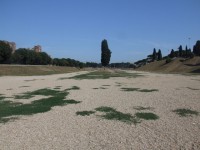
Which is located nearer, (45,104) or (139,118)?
(139,118)

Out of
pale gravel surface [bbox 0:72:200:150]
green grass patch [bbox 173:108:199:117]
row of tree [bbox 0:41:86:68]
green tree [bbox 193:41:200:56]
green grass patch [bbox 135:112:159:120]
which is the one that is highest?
green tree [bbox 193:41:200:56]

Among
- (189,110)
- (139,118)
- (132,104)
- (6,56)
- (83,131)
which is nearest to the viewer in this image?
(83,131)

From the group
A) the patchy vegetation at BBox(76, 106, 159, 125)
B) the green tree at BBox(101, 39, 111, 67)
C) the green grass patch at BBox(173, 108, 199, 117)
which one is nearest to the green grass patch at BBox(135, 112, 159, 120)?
the patchy vegetation at BBox(76, 106, 159, 125)

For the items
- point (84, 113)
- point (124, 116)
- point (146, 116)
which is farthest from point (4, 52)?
point (146, 116)

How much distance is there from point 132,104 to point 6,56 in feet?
341

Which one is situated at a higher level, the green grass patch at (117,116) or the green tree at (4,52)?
the green tree at (4,52)

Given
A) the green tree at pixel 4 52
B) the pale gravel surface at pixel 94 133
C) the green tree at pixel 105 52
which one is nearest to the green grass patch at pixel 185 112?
the pale gravel surface at pixel 94 133

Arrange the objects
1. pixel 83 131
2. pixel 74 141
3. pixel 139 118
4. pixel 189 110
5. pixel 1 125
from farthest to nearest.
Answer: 1. pixel 189 110
2. pixel 139 118
3. pixel 1 125
4. pixel 83 131
5. pixel 74 141

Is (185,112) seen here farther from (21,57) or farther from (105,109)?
(21,57)

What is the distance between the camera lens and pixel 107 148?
356 inches

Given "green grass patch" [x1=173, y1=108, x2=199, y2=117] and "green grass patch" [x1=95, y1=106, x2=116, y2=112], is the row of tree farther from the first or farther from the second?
"green grass patch" [x1=173, y1=108, x2=199, y2=117]

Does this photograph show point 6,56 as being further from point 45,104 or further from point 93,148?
point 93,148

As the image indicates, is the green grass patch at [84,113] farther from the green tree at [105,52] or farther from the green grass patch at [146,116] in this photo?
the green tree at [105,52]

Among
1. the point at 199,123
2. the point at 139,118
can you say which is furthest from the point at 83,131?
the point at 199,123
